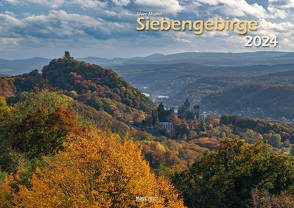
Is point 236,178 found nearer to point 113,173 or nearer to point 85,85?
point 113,173

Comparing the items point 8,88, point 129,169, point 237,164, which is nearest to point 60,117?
point 129,169

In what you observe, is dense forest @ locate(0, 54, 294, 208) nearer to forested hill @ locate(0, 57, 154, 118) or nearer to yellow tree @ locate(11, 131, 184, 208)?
yellow tree @ locate(11, 131, 184, 208)

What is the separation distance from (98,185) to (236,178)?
1652 centimetres

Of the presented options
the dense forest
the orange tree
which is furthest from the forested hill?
the orange tree

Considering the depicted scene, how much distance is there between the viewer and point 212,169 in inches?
1190

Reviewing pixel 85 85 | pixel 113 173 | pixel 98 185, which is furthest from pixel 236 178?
pixel 85 85

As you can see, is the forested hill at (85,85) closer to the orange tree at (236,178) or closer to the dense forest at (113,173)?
the dense forest at (113,173)

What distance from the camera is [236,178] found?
27.9 m

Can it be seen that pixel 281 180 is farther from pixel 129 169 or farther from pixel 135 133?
pixel 135 133

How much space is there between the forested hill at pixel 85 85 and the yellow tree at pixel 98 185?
12676 cm

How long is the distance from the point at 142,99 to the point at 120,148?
16803 cm

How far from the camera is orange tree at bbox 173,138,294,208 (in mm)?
26219

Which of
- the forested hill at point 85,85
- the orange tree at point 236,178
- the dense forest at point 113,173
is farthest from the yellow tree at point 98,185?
the forested hill at point 85,85

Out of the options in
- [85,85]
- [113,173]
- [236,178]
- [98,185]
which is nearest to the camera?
[98,185]
